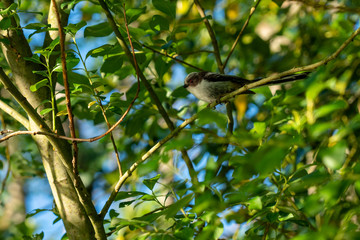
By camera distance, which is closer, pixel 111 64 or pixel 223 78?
pixel 111 64

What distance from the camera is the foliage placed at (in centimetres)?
122

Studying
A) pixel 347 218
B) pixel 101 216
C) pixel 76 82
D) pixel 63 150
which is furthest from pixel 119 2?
pixel 347 218

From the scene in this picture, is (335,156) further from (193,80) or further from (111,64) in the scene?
(193,80)

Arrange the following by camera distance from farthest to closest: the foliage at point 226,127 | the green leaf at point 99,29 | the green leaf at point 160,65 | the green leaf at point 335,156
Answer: the green leaf at point 160,65 → the green leaf at point 99,29 → the foliage at point 226,127 → the green leaf at point 335,156

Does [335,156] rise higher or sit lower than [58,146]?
lower

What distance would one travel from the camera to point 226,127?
4.78 feet

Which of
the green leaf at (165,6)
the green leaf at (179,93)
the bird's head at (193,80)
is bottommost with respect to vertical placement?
the green leaf at (179,93)

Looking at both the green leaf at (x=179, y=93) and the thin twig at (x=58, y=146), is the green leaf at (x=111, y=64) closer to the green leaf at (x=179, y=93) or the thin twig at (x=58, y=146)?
the green leaf at (x=179, y=93)

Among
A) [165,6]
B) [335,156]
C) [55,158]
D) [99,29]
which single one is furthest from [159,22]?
[335,156]

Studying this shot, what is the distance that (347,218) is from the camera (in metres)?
1.55

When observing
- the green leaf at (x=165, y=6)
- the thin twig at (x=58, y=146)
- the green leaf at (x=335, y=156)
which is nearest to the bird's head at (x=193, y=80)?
the green leaf at (x=165, y=6)

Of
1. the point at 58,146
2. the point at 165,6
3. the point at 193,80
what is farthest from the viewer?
the point at 193,80

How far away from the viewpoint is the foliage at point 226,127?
4.00 ft

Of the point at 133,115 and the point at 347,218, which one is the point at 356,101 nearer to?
the point at 133,115
